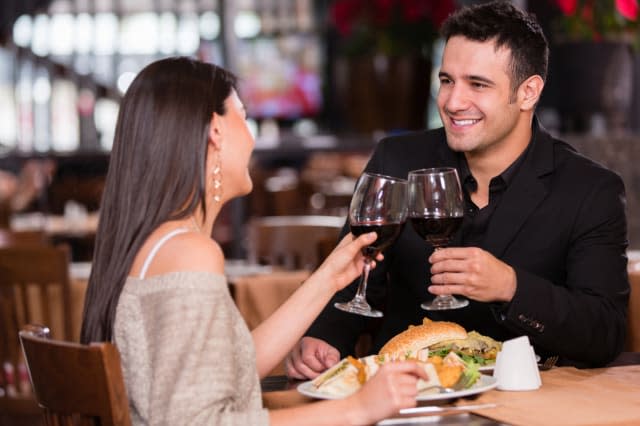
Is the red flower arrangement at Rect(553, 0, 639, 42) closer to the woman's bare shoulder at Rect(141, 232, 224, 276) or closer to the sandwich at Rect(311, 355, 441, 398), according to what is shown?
the sandwich at Rect(311, 355, 441, 398)

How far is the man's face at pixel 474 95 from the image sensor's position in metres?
2.38

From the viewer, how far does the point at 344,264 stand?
189 cm

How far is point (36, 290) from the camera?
12.5ft

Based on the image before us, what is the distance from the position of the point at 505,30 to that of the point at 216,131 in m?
1.01

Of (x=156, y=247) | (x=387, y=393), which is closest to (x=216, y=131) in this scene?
(x=156, y=247)

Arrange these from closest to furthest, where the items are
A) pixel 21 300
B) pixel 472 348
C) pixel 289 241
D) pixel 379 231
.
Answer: pixel 379 231, pixel 472 348, pixel 21 300, pixel 289 241

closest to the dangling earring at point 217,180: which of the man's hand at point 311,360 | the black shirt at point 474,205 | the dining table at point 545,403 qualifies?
the dining table at point 545,403

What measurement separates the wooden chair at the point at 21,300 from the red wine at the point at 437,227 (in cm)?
190

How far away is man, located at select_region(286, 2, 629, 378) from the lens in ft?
7.20

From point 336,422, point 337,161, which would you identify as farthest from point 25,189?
point 336,422

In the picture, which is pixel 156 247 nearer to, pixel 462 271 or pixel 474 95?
pixel 462 271

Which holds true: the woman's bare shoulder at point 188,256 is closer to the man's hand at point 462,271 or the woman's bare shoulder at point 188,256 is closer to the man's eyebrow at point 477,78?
the man's hand at point 462,271

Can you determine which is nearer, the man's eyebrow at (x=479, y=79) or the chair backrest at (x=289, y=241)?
the man's eyebrow at (x=479, y=79)

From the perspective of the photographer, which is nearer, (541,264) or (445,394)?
(445,394)
